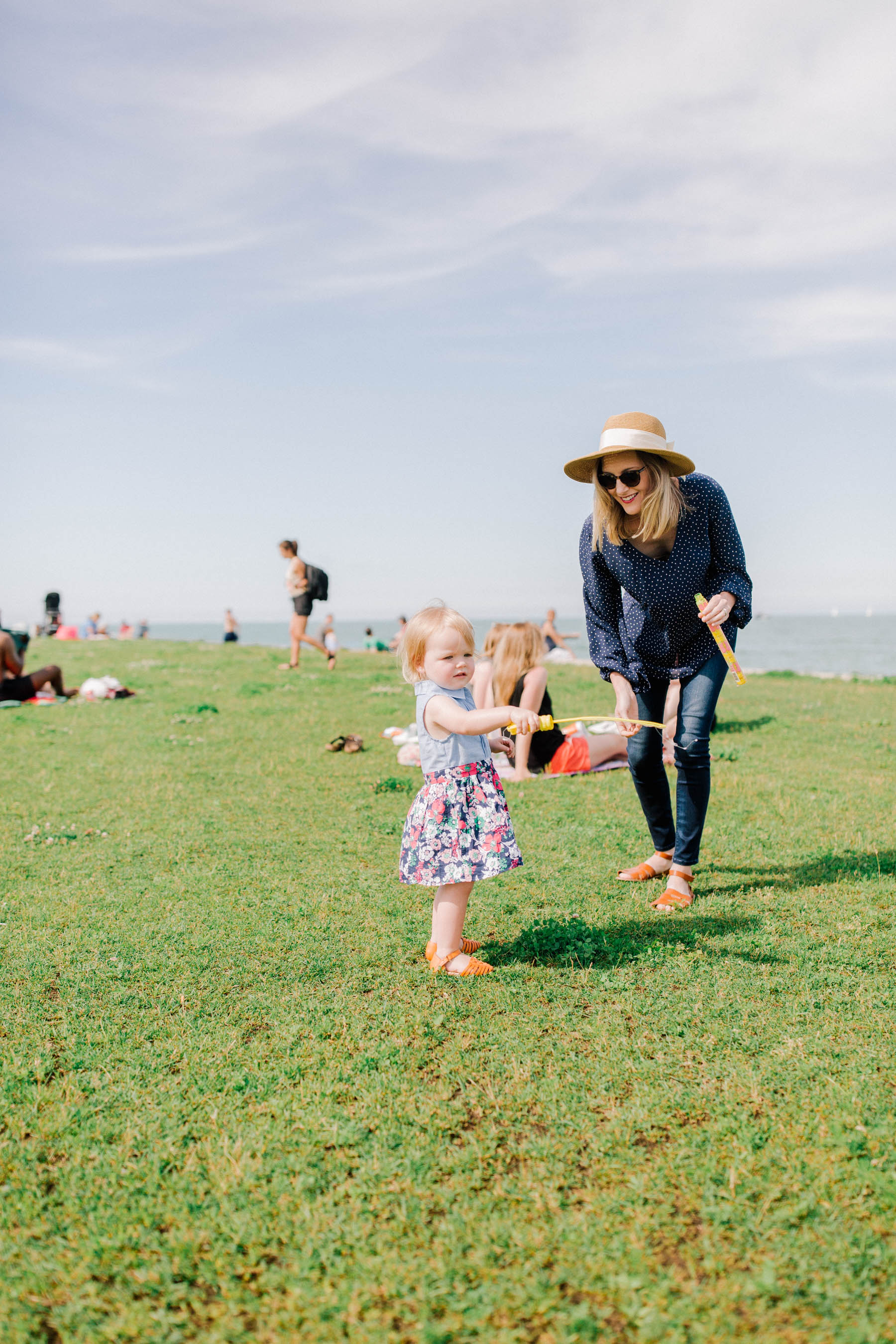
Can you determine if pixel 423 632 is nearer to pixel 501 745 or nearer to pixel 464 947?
pixel 501 745

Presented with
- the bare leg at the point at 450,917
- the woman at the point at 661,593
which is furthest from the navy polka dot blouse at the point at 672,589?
the bare leg at the point at 450,917

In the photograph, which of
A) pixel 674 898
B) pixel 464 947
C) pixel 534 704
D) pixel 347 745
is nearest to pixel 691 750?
pixel 674 898

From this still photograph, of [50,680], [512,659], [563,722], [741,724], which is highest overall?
[512,659]

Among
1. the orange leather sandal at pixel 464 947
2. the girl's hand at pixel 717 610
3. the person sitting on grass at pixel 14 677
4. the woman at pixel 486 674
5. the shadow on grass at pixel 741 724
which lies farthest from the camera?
the person sitting on grass at pixel 14 677

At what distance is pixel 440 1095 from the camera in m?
3.43

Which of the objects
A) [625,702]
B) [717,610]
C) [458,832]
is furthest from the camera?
[625,702]

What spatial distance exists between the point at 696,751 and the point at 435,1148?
11.0 ft

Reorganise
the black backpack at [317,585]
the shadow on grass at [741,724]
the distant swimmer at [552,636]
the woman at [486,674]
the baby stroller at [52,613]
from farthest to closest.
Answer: the baby stroller at [52,613] → the distant swimmer at [552,636] → the black backpack at [317,585] → the shadow on grass at [741,724] → the woman at [486,674]

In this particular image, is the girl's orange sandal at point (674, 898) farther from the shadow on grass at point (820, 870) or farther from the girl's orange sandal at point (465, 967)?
the girl's orange sandal at point (465, 967)

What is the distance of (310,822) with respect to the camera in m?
7.88

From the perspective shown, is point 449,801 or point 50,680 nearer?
point 449,801

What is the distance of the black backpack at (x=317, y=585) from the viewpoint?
20391 millimetres

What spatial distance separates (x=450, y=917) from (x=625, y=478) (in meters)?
2.78

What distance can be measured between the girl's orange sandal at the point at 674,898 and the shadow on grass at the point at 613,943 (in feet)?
0.67
